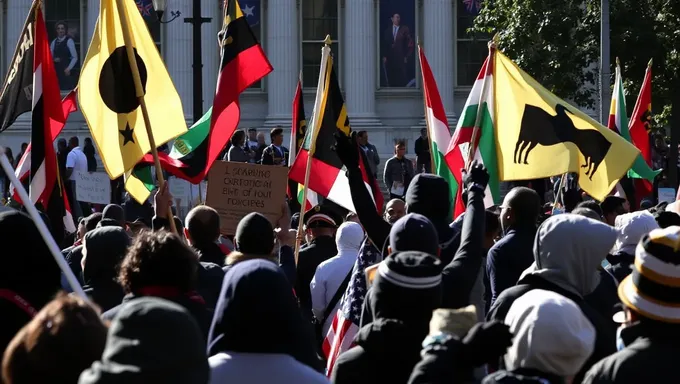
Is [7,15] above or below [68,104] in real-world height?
above

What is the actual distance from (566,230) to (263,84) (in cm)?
3068

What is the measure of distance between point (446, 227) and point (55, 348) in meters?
3.41

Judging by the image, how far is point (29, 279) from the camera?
4551mm

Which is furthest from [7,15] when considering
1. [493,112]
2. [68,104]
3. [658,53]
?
[493,112]

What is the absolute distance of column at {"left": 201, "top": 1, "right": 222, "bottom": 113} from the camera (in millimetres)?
34594

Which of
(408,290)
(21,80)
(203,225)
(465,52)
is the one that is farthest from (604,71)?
(408,290)

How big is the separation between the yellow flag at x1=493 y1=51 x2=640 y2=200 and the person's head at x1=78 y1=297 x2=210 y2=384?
6701 millimetres

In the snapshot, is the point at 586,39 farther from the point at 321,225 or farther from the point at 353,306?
the point at 353,306

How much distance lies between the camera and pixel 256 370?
4.15 metres

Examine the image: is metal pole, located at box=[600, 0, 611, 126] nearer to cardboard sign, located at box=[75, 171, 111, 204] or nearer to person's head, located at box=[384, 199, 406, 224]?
cardboard sign, located at box=[75, 171, 111, 204]

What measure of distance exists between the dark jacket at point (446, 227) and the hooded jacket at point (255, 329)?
1.35 m

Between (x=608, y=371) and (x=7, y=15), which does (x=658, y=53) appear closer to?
(x=7, y=15)

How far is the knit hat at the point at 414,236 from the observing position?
17.2 ft

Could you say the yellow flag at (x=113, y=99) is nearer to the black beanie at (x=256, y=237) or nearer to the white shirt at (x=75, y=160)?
the black beanie at (x=256, y=237)
